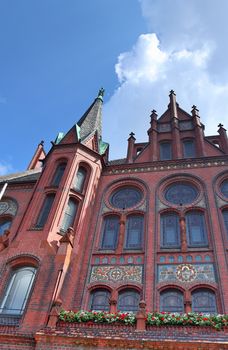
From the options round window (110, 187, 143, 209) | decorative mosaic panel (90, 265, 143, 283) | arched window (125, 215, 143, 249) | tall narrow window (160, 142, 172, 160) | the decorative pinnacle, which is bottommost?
decorative mosaic panel (90, 265, 143, 283)

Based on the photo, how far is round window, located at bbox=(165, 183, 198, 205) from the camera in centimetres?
1709

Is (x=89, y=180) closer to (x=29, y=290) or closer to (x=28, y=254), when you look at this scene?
(x=28, y=254)

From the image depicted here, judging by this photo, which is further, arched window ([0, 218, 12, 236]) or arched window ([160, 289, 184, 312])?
arched window ([0, 218, 12, 236])

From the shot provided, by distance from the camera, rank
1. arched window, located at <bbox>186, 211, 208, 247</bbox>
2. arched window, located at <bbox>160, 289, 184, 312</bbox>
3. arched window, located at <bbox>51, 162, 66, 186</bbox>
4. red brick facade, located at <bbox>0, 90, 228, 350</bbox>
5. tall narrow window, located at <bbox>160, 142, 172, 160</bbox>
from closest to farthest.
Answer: red brick facade, located at <bbox>0, 90, 228, 350</bbox>
arched window, located at <bbox>160, 289, 184, 312</bbox>
arched window, located at <bbox>186, 211, 208, 247</bbox>
arched window, located at <bbox>51, 162, 66, 186</bbox>
tall narrow window, located at <bbox>160, 142, 172, 160</bbox>

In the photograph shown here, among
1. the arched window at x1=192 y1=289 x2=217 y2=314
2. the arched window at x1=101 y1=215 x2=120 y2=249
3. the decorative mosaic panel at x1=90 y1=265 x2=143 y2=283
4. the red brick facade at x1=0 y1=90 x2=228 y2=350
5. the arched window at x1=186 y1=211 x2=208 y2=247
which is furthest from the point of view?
the arched window at x1=101 y1=215 x2=120 y2=249

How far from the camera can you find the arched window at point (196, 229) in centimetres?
1483

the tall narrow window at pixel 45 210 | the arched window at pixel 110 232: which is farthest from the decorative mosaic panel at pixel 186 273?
the tall narrow window at pixel 45 210

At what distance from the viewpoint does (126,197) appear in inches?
716

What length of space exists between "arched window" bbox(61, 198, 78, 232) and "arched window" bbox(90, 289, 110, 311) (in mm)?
3258

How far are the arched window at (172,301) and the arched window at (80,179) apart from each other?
6995 millimetres

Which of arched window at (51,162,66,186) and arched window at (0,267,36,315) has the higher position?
arched window at (51,162,66,186)

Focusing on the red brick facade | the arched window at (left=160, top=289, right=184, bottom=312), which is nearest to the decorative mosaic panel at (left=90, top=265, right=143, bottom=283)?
the red brick facade

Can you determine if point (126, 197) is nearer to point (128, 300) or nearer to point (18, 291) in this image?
point (128, 300)

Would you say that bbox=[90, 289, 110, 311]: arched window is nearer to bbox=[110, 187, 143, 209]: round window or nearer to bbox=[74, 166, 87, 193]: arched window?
bbox=[110, 187, 143, 209]: round window
